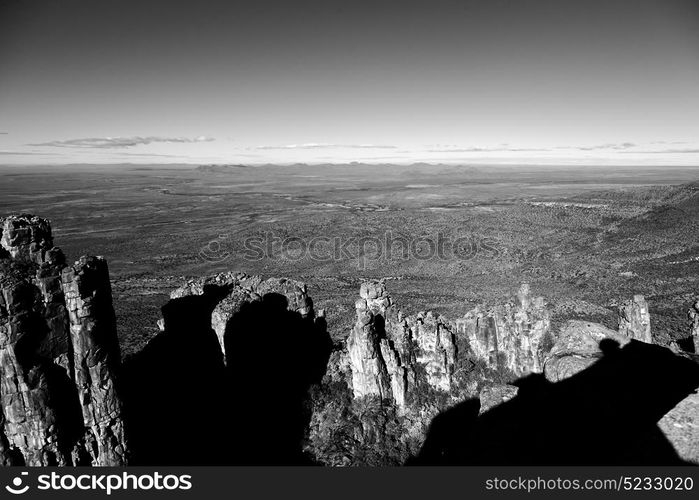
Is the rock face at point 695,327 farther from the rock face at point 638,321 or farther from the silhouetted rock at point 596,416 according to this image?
the silhouetted rock at point 596,416

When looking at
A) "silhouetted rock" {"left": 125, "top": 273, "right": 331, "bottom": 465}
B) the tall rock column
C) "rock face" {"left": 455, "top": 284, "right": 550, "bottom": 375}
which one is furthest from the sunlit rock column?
"rock face" {"left": 455, "top": 284, "right": 550, "bottom": 375}

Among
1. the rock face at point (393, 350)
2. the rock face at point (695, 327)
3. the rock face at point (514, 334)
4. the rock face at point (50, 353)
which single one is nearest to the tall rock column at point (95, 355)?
the rock face at point (50, 353)

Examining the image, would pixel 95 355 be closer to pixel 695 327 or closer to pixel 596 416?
pixel 596 416

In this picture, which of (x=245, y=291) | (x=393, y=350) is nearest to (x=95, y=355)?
(x=393, y=350)

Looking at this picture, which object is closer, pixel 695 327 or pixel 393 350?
pixel 393 350

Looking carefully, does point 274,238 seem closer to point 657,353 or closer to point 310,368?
point 310,368

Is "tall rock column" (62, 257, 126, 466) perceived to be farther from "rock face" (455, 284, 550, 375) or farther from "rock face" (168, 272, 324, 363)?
"rock face" (455, 284, 550, 375)
